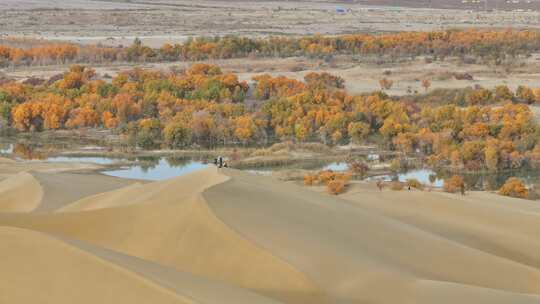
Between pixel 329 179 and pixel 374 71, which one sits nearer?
pixel 329 179

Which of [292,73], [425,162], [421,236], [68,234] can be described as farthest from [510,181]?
[292,73]

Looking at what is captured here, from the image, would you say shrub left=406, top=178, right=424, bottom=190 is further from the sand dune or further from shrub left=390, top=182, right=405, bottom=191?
the sand dune

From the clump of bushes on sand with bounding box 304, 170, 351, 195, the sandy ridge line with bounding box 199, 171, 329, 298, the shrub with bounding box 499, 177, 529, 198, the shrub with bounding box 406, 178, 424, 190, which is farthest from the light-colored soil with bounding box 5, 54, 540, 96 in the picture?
the sandy ridge line with bounding box 199, 171, 329, 298

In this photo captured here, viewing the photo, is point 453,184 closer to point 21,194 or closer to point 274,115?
point 274,115

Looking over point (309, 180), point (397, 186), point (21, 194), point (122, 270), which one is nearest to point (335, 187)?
point (397, 186)

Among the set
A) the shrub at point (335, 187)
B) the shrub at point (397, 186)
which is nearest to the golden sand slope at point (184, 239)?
the shrub at point (335, 187)

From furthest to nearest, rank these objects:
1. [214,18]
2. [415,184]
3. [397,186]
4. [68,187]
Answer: [214,18] → [415,184] → [397,186] → [68,187]
